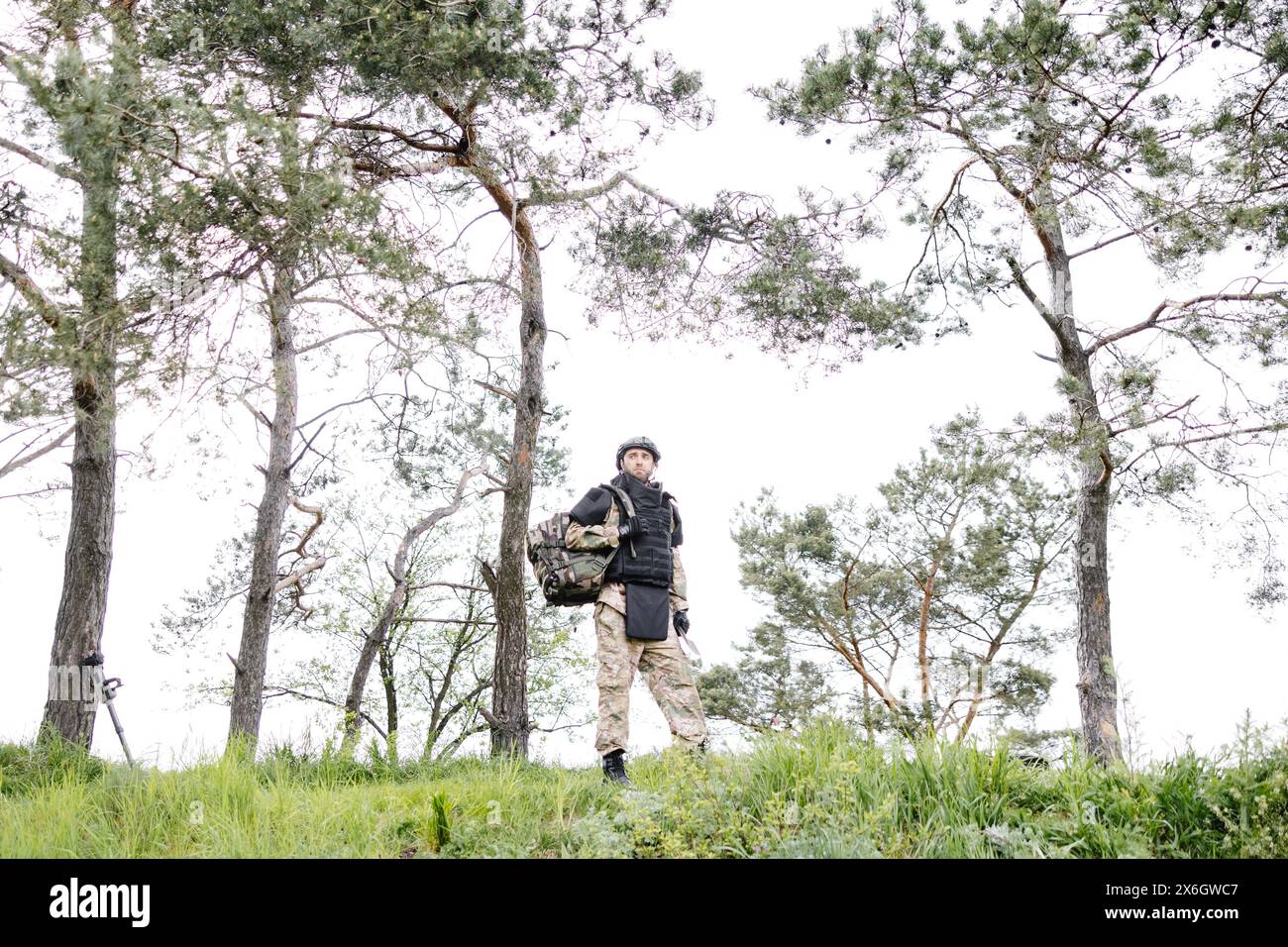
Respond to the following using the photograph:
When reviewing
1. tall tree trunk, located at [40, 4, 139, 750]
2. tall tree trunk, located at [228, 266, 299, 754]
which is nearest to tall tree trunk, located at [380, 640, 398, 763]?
tall tree trunk, located at [228, 266, 299, 754]

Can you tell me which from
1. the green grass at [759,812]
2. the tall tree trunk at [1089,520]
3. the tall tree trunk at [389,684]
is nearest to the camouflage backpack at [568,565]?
the green grass at [759,812]

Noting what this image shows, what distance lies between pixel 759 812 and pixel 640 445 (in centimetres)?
287

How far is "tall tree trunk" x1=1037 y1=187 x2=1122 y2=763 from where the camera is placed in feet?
31.8

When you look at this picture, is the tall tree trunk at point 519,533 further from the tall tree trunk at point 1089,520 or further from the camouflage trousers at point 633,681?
the tall tree trunk at point 1089,520

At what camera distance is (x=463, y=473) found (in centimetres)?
1389

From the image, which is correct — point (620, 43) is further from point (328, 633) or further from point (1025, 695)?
point (328, 633)

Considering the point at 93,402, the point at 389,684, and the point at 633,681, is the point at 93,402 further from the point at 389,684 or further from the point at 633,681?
the point at 389,684

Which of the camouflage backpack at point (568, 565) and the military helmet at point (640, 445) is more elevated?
the military helmet at point (640, 445)

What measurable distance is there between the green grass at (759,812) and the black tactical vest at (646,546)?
1303 mm

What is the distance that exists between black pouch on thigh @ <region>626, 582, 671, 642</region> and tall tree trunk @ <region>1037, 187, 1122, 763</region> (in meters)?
5.33

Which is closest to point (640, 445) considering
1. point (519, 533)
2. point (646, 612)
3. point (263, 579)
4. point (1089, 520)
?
point (646, 612)

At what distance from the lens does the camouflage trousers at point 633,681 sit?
6.02 m

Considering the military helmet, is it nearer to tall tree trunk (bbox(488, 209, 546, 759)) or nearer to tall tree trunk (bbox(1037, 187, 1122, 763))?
tall tree trunk (bbox(488, 209, 546, 759))

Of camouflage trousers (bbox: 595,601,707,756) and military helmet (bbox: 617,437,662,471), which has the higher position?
military helmet (bbox: 617,437,662,471)
